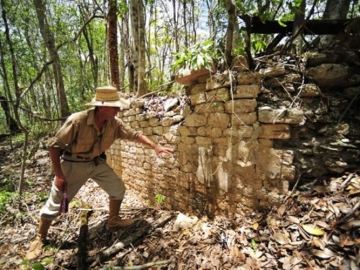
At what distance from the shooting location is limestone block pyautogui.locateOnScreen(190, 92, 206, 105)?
3498mm

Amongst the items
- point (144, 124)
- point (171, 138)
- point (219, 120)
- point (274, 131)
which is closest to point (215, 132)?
point (219, 120)

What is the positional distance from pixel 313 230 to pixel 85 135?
2.41 metres

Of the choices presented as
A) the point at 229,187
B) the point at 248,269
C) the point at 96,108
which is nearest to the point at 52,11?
the point at 96,108

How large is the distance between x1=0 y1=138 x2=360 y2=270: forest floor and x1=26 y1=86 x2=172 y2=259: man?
317 millimetres

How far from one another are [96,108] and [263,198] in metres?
2.04

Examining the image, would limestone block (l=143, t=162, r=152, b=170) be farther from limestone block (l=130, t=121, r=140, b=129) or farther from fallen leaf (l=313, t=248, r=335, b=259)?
fallen leaf (l=313, t=248, r=335, b=259)

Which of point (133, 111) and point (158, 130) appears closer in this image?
point (158, 130)

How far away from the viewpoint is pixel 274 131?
2.85 metres

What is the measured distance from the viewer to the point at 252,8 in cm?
353

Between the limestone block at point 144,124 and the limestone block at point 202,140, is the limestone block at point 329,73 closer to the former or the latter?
the limestone block at point 202,140

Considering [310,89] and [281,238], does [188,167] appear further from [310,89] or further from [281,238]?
[310,89]

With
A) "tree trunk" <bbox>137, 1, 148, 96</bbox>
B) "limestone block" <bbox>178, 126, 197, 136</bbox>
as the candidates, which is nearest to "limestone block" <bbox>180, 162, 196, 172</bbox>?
"limestone block" <bbox>178, 126, 197, 136</bbox>

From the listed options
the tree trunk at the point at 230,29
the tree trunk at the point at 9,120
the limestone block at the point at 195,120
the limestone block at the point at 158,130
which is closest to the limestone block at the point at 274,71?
the tree trunk at the point at 230,29

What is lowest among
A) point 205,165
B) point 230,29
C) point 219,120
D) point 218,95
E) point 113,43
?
point 205,165
